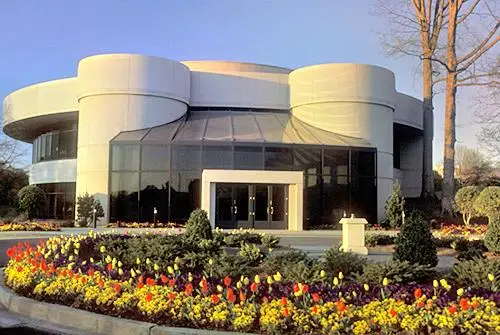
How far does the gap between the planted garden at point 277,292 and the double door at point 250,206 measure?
1881cm

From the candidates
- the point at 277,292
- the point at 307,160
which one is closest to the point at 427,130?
the point at 307,160

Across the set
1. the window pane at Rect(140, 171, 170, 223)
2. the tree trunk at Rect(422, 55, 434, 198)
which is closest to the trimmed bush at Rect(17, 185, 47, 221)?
the window pane at Rect(140, 171, 170, 223)

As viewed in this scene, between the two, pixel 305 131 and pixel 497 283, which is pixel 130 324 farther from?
pixel 305 131

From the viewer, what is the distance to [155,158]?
1123 inches

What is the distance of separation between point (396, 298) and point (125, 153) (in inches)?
968

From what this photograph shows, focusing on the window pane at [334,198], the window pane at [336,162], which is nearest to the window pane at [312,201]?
the window pane at [334,198]

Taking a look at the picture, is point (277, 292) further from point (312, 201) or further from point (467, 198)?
point (312, 201)

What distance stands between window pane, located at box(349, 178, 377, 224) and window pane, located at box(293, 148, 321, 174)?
2667mm

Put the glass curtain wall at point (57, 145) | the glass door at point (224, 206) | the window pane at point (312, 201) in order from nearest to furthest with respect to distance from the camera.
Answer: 1. the glass door at point (224, 206)
2. the window pane at point (312, 201)
3. the glass curtain wall at point (57, 145)

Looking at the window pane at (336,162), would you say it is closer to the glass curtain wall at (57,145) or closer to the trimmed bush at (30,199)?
the trimmed bush at (30,199)

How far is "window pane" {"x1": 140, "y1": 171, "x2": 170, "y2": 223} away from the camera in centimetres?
2844

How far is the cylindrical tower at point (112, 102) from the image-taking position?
30.1m

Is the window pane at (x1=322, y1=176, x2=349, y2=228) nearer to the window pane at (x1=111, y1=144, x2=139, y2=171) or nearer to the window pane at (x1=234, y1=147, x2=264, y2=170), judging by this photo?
the window pane at (x1=234, y1=147, x2=264, y2=170)

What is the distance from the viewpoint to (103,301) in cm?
677
